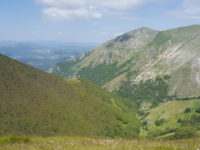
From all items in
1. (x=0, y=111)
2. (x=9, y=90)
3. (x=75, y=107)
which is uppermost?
(x=9, y=90)

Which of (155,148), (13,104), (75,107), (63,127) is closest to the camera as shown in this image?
(155,148)

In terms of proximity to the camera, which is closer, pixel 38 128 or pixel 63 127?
pixel 38 128

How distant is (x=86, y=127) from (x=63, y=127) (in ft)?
81.8

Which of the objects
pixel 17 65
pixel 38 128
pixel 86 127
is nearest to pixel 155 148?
pixel 38 128

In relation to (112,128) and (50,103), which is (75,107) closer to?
(50,103)

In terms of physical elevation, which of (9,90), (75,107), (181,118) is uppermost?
(9,90)

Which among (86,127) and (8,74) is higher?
(8,74)

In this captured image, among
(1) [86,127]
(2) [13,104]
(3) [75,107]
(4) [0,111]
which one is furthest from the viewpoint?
(3) [75,107]

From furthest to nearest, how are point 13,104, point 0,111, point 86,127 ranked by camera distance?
point 86,127 < point 13,104 < point 0,111

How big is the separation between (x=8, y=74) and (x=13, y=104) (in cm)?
4457

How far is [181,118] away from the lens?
635 ft

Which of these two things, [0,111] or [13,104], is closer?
[0,111]

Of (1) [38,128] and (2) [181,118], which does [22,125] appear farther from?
(2) [181,118]

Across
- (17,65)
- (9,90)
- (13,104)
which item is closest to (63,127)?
(13,104)
